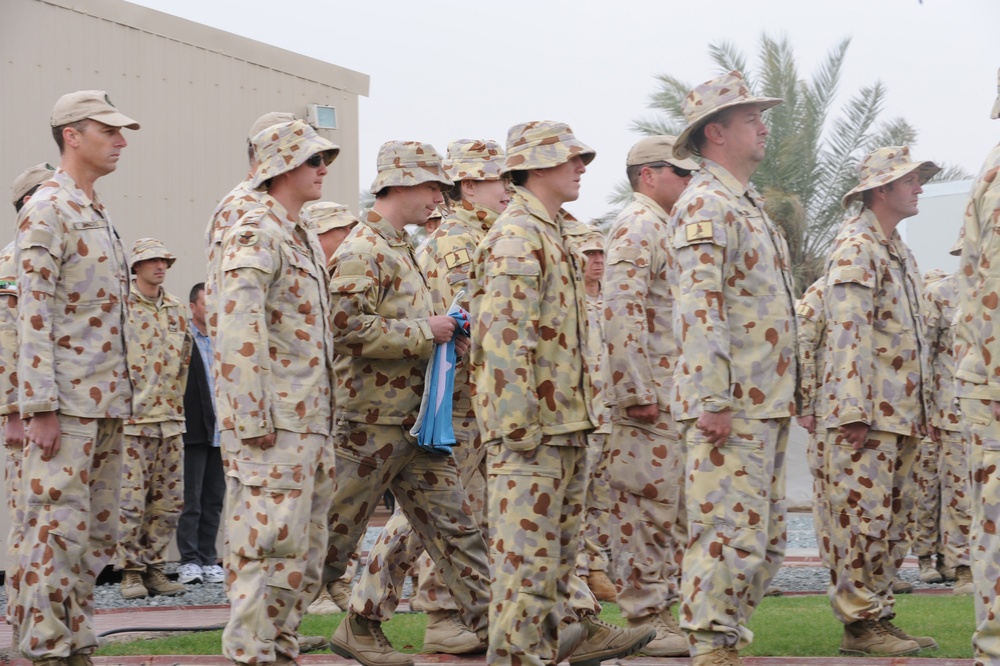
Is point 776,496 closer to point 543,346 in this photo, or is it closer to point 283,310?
point 543,346

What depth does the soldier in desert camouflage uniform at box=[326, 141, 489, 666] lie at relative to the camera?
696 cm

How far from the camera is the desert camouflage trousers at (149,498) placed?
11492 mm

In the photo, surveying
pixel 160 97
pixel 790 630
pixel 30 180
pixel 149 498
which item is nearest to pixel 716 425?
pixel 790 630

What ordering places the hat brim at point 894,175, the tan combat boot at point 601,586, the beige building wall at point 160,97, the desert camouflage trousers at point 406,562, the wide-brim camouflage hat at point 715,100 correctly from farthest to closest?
the beige building wall at point 160,97 → the tan combat boot at point 601,586 → the hat brim at point 894,175 → the desert camouflage trousers at point 406,562 → the wide-brim camouflage hat at point 715,100

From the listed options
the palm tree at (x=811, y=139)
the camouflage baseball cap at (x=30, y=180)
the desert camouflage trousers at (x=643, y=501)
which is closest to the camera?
the desert camouflage trousers at (x=643, y=501)

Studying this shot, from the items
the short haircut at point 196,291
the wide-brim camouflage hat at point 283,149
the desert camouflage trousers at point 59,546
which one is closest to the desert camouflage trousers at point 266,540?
the desert camouflage trousers at point 59,546

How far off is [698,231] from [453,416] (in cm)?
205

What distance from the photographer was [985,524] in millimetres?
5523

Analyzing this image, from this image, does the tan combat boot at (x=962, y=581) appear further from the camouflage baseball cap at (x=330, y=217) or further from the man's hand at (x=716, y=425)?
the camouflage baseball cap at (x=330, y=217)

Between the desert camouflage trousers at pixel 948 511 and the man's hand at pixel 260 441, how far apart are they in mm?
6298

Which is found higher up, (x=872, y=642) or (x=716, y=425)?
(x=716, y=425)

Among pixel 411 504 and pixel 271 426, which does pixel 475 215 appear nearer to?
pixel 411 504

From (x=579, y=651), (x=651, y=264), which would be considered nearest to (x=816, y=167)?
(x=651, y=264)

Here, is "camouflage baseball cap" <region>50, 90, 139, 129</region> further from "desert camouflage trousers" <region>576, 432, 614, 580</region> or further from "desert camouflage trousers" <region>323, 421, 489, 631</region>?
"desert camouflage trousers" <region>576, 432, 614, 580</region>
